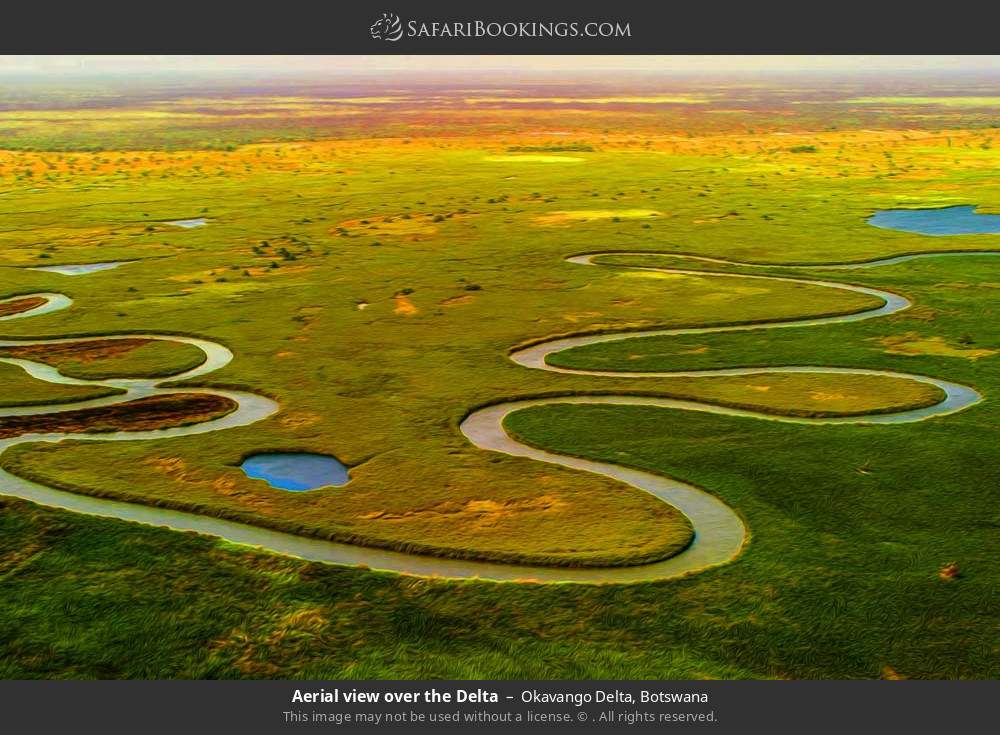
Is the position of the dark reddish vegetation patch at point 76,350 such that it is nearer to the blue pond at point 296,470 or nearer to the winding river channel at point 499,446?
the winding river channel at point 499,446

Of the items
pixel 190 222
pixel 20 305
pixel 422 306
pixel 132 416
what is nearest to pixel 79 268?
pixel 20 305

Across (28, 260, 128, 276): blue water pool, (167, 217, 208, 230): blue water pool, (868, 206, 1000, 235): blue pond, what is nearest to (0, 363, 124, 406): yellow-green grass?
(28, 260, 128, 276): blue water pool

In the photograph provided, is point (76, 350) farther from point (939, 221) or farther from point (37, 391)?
point (939, 221)

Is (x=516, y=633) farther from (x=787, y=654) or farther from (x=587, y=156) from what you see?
(x=587, y=156)

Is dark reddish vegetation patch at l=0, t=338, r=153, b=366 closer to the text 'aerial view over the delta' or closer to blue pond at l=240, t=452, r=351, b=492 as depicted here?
the text 'aerial view over the delta'

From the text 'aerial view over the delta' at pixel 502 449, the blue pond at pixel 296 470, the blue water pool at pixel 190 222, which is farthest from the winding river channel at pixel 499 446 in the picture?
the blue water pool at pixel 190 222
